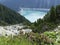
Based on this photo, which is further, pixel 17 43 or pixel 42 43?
pixel 42 43

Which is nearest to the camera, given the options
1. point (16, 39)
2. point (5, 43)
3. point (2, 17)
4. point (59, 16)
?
point (5, 43)

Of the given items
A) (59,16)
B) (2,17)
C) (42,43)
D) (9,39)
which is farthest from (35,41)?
(2,17)

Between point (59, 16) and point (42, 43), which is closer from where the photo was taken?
point (42, 43)

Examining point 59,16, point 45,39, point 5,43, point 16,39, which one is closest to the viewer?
point 5,43

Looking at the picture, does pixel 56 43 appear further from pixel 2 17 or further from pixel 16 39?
pixel 2 17

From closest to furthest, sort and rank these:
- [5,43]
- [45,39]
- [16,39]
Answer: [5,43], [16,39], [45,39]

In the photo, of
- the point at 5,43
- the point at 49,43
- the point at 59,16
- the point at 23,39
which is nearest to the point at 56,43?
the point at 49,43

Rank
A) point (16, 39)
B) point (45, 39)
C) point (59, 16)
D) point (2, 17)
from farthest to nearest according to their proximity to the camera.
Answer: point (2, 17) → point (59, 16) → point (45, 39) → point (16, 39)

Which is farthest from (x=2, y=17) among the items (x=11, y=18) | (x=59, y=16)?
(x=59, y=16)

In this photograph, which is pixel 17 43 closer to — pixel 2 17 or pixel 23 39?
pixel 23 39
